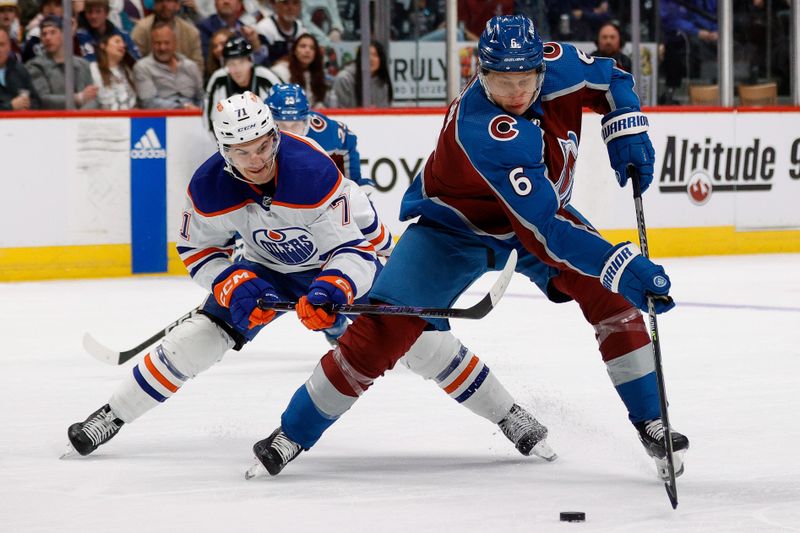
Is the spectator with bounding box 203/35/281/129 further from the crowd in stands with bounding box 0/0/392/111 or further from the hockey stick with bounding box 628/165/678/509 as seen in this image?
the hockey stick with bounding box 628/165/678/509

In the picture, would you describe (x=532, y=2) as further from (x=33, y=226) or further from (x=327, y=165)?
(x=327, y=165)

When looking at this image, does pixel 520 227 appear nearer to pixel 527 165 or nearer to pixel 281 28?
pixel 527 165

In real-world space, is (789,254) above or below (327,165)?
below

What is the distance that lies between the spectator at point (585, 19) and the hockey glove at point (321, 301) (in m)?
5.60

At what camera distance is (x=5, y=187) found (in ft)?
23.8

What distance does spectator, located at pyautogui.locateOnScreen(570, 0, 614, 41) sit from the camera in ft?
27.4

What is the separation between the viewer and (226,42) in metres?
7.61

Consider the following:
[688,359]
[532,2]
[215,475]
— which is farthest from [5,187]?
[215,475]

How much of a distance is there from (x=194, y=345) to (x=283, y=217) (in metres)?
0.37

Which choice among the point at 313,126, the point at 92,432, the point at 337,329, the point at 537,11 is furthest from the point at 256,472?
the point at 537,11

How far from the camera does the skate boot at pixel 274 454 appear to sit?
307 centimetres

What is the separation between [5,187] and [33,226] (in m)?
0.25

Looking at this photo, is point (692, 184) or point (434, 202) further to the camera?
point (692, 184)

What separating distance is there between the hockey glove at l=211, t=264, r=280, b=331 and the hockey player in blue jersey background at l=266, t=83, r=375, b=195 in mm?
1882
